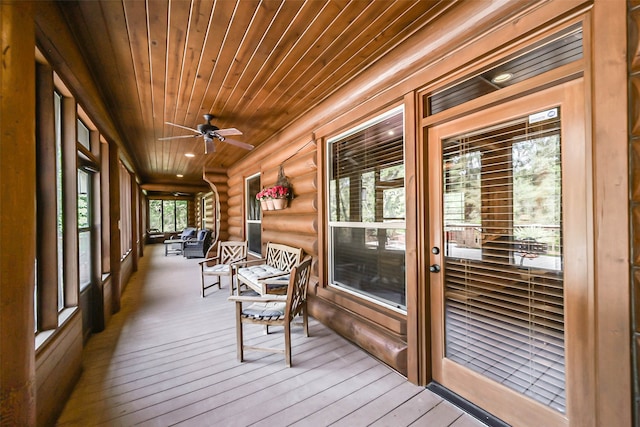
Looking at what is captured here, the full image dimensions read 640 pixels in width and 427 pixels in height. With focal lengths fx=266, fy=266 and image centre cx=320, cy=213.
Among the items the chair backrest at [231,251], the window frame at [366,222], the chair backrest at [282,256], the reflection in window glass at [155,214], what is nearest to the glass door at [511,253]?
the window frame at [366,222]

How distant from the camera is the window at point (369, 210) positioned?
2391 mm

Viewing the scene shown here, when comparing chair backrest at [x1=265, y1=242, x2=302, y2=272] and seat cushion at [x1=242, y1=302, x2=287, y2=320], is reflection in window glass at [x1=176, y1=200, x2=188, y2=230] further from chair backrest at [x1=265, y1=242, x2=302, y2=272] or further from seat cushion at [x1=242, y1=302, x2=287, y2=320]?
seat cushion at [x1=242, y1=302, x2=287, y2=320]

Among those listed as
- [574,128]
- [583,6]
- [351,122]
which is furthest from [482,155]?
[351,122]

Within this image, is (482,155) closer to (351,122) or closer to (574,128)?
(574,128)

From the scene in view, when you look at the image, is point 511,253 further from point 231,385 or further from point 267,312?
point 231,385

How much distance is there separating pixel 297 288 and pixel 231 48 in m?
2.15

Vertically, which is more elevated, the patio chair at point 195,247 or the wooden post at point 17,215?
the wooden post at point 17,215

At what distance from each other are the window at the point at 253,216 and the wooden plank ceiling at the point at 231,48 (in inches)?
91.0

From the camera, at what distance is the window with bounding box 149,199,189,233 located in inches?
515

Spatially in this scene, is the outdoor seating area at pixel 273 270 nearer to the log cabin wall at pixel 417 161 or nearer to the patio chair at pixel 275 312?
the patio chair at pixel 275 312

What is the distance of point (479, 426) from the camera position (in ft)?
5.37

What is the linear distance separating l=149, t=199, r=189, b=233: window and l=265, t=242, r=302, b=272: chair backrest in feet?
36.0

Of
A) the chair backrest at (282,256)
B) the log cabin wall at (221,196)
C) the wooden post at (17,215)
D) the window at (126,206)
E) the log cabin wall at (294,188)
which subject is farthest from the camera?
the log cabin wall at (221,196)

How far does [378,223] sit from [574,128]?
4.95ft
